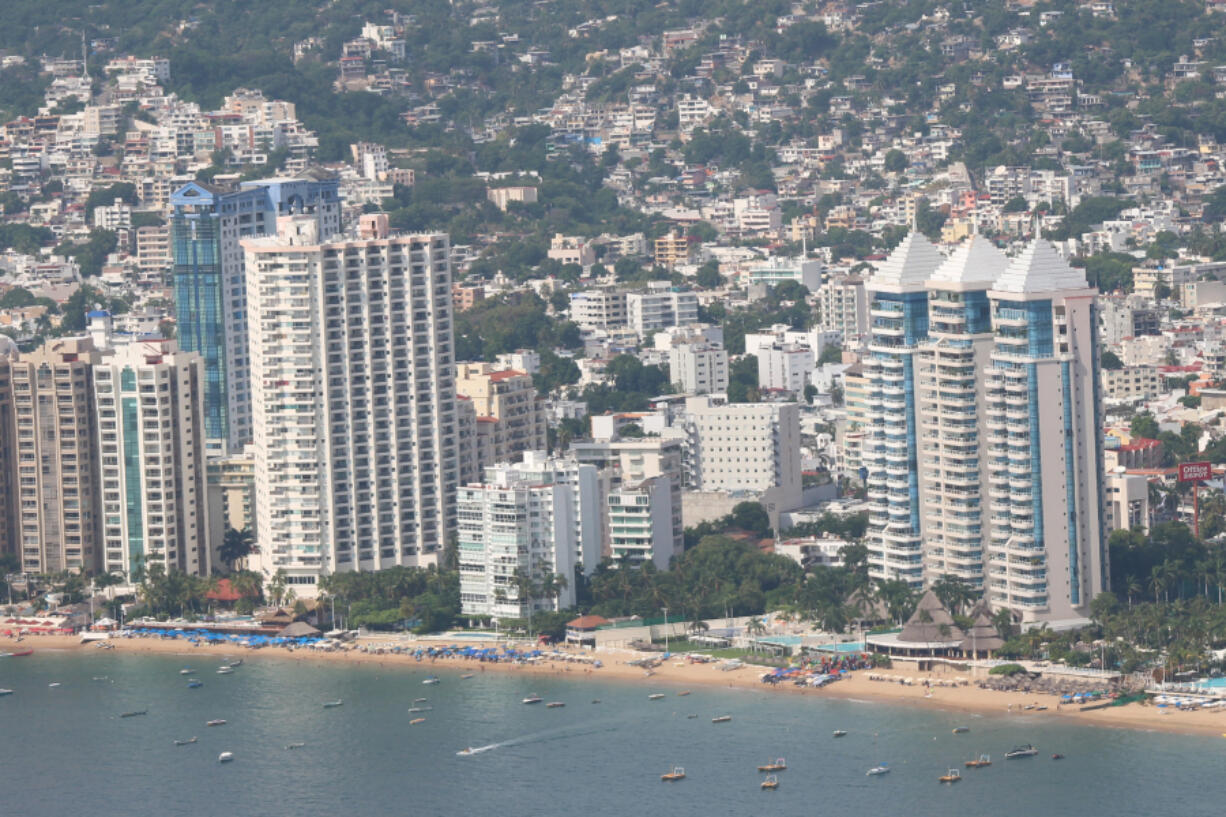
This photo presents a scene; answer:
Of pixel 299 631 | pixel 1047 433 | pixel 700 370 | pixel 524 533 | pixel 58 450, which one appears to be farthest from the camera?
pixel 700 370

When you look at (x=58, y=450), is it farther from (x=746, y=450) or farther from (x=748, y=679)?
(x=748, y=679)

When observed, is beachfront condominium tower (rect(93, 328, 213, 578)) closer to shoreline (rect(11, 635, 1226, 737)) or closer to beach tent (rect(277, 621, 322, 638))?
shoreline (rect(11, 635, 1226, 737))

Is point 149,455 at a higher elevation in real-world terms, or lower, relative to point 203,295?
lower

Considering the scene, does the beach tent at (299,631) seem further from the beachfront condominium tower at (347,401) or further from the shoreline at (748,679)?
the beachfront condominium tower at (347,401)

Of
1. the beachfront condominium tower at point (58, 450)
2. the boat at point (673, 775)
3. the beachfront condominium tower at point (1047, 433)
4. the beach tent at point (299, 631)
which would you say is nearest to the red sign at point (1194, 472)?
the beachfront condominium tower at point (1047, 433)

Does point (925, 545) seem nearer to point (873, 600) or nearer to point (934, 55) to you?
point (873, 600)

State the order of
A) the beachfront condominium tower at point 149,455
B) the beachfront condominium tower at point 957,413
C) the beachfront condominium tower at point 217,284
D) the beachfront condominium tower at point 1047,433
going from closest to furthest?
1. the beachfront condominium tower at point 1047,433
2. the beachfront condominium tower at point 957,413
3. the beachfront condominium tower at point 149,455
4. the beachfront condominium tower at point 217,284

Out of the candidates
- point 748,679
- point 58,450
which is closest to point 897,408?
point 748,679
